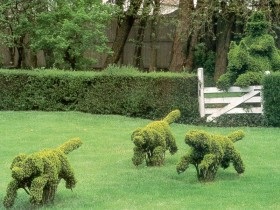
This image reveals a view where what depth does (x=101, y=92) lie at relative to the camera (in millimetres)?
19094

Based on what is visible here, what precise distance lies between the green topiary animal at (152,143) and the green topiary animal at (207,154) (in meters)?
0.99

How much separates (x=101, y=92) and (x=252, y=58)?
422 cm

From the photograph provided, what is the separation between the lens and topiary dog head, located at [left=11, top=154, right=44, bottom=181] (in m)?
7.78

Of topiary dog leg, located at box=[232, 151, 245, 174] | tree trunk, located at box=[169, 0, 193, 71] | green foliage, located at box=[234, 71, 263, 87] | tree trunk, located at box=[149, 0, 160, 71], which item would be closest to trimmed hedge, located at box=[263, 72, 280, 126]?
green foliage, located at box=[234, 71, 263, 87]

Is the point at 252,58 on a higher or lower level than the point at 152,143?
higher

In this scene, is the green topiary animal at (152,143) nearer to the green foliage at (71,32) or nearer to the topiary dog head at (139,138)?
the topiary dog head at (139,138)

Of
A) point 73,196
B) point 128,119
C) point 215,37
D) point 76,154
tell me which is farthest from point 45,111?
point 215,37

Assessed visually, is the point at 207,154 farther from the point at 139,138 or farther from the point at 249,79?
the point at 249,79

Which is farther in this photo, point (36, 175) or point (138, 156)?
point (138, 156)

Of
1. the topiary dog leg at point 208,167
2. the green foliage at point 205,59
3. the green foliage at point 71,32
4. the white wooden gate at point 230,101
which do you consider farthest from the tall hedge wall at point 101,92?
the green foliage at point 205,59

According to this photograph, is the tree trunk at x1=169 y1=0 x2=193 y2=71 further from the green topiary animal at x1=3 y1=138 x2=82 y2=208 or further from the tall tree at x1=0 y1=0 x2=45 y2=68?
the green topiary animal at x1=3 y1=138 x2=82 y2=208

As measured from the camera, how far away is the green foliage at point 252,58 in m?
17.8

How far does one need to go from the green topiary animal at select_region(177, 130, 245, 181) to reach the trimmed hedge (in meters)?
7.54

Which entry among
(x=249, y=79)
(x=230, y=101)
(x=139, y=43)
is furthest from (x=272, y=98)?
(x=139, y=43)
